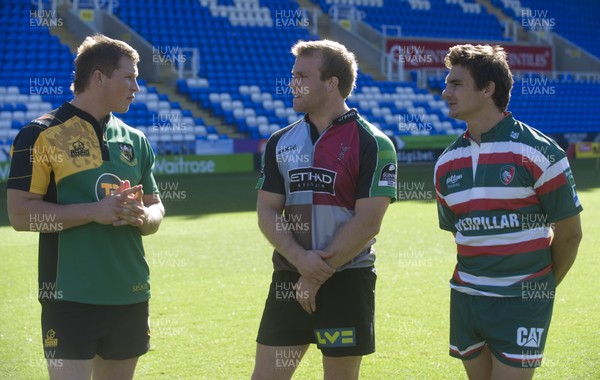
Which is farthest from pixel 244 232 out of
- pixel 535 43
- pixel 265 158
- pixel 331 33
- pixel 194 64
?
pixel 535 43

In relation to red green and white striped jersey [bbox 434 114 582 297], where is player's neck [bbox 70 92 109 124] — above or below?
above

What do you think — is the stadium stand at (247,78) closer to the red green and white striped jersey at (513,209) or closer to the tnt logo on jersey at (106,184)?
the tnt logo on jersey at (106,184)

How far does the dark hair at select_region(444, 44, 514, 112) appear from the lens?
364 cm

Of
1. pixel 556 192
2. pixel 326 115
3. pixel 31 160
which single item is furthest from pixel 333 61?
pixel 31 160

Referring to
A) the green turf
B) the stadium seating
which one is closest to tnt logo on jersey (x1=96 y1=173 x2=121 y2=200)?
the green turf

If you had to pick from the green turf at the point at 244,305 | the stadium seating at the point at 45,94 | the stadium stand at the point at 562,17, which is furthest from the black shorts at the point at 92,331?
the stadium stand at the point at 562,17

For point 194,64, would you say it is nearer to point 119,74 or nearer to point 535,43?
point 535,43

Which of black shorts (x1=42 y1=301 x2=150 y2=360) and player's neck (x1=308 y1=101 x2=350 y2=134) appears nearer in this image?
black shorts (x1=42 y1=301 x2=150 y2=360)

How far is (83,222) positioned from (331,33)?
98.3ft

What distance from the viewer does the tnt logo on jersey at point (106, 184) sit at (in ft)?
11.9

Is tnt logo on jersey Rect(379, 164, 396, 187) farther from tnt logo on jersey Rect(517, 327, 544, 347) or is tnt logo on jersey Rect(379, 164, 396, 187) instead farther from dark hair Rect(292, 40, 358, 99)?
tnt logo on jersey Rect(517, 327, 544, 347)

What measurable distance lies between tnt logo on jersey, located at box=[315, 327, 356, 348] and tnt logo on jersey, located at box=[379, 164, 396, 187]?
68 centimetres

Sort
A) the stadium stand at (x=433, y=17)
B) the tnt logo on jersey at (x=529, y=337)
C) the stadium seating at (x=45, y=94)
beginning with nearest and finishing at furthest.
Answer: the tnt logo on jersey at (x=529, y=337) → the stadium seating at (x=45, y=94) → the stadium stand at (x=433, y=17)

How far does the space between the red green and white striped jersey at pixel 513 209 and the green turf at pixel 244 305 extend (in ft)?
6.53
